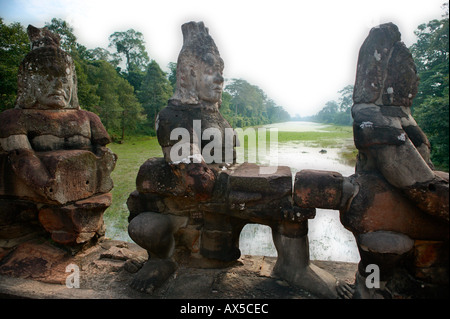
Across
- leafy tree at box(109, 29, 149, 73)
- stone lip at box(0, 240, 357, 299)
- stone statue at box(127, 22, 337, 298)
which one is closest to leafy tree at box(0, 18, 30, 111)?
stone lip at box(0, 240, 357, 299)

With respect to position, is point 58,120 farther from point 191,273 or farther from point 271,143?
point 271,143

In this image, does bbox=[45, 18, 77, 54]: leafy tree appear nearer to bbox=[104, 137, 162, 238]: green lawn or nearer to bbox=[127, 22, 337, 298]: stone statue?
bbox=[104, 137, 162, 238]: green lawn

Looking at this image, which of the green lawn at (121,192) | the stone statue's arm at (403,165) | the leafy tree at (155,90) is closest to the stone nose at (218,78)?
the stone statue's arm at (403,165)

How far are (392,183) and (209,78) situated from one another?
5.86ft

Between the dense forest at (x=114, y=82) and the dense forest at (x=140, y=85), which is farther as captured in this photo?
the dense forest at (x=114, y=82)

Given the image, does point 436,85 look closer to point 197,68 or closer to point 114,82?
point 197,68

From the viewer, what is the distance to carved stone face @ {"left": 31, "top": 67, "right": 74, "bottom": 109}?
3.02m

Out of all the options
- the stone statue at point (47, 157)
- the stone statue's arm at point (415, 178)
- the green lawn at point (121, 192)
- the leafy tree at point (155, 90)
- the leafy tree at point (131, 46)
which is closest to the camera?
the stone statue's arm at point (415, 178)

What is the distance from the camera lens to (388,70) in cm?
209

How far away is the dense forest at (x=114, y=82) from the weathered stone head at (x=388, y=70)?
6.86 meters

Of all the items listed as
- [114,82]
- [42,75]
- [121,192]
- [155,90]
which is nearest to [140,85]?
[114,82]

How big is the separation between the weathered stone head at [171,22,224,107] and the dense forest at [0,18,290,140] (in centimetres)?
530

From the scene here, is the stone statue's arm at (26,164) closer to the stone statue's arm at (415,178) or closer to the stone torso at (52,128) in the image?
the stone torso at (52,128)

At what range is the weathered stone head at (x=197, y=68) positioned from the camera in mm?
2697
